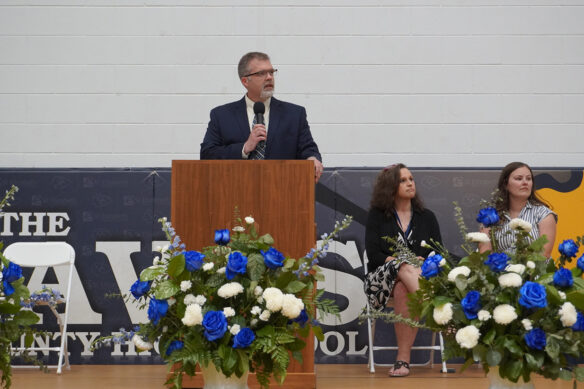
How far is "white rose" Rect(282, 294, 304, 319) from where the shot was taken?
2387 millimetres

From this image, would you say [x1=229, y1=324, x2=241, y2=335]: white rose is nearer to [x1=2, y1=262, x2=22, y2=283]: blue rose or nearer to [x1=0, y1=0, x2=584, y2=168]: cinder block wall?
[x1=2, y1=262, x2=22, y2=283]: blue rose

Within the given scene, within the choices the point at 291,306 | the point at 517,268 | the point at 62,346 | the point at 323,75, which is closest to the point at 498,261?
the point at 517,268

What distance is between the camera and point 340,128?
561cm

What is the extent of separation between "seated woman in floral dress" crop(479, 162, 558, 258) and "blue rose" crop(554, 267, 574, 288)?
2.58 meters

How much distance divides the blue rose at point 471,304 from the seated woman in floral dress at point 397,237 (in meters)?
2.45

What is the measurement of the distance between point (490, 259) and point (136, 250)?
3.42m

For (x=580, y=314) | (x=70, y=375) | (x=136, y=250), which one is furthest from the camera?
(x=136, y=250)

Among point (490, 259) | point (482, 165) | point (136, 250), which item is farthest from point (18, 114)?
point (490, 259)

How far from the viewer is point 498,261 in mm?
2285

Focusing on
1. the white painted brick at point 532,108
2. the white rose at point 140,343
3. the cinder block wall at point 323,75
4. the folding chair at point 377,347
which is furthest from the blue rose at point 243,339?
the white painted brick at point 532,108

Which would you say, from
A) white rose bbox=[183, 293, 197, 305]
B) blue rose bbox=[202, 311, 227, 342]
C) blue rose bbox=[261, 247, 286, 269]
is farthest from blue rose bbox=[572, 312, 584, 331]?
white rose bbox=[183, 293, 197, 305]

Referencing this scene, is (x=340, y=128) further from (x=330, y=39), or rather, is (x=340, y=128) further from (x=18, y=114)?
(x=18, y=114)

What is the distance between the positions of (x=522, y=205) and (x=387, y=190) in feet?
2.67

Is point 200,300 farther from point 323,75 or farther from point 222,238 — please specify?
point 323,75
